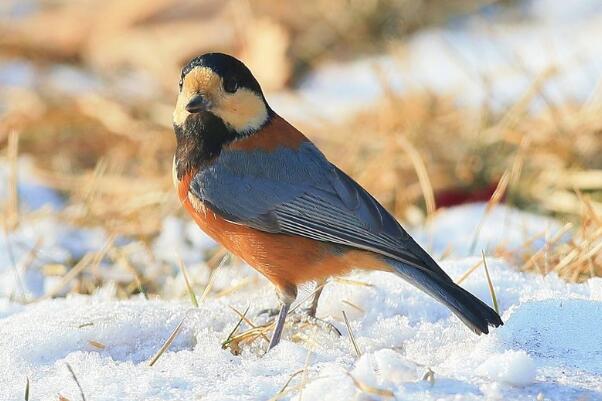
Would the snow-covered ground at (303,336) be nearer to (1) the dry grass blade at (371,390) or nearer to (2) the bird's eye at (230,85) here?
(1) the dry grass blade at (371,390)

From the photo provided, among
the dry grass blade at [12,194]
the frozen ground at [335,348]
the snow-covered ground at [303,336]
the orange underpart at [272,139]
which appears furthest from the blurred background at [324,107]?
the orange underpart at [272,139]

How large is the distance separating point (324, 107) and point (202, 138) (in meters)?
3.61

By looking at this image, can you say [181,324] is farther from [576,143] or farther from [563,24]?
[563,24]

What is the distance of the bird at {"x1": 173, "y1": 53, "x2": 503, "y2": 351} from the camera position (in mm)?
3361

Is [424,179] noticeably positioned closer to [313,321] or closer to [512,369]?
[313,321]

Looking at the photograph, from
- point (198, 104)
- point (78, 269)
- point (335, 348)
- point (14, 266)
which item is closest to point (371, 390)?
point (335, 348)

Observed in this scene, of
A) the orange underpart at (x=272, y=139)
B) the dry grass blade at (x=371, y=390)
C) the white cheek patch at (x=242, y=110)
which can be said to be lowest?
the dry grass blade at (x=371, y=390)

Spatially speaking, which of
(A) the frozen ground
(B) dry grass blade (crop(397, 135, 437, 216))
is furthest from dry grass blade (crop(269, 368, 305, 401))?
→ (B) dry grass blade (crop(397, 135, 437, 216))

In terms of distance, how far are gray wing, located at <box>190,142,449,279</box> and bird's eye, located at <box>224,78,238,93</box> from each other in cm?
22

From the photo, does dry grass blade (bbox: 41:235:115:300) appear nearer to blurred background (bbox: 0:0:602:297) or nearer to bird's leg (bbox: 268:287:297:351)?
blurred background (bbox: 0:0:602:297)

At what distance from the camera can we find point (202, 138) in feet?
11.6

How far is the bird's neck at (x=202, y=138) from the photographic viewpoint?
3.53 meters

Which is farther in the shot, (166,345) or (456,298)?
(456,298)

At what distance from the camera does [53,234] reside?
199 inches
